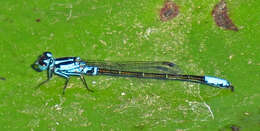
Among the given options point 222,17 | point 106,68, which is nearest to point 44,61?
point 106,68

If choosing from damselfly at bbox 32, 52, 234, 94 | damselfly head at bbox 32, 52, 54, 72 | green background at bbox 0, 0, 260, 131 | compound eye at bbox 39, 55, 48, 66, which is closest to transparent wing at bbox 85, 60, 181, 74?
damselfly at bbox 32, 52, 234, 94

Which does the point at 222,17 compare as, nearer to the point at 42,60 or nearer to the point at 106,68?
the point at 106,68

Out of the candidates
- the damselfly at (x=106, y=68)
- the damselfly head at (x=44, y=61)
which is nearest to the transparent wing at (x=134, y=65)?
the damselfly at (x=106, y=68)

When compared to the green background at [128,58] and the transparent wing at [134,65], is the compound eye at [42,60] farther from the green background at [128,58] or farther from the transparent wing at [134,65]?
the transparent wing at [134,65]

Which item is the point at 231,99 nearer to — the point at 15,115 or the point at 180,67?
the point at 180,67

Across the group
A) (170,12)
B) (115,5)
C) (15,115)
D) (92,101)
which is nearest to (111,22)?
(115,5)
